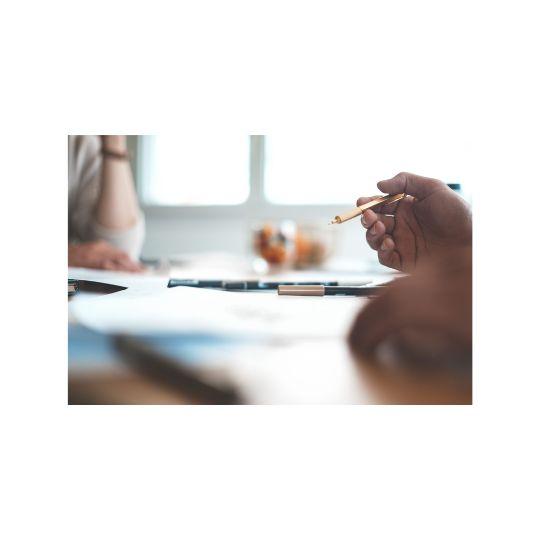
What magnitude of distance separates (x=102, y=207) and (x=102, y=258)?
0.23 metres

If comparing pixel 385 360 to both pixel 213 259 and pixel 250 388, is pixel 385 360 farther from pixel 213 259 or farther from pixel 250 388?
pixel 213 259

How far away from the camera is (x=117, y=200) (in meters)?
1.23

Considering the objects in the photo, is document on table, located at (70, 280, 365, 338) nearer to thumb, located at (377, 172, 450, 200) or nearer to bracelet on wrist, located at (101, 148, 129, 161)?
thumb, located at (377, 172, 450, 200)

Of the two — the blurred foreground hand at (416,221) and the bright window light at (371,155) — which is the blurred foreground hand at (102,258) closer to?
the bright window light at (371,155)

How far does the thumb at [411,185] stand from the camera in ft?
2.37

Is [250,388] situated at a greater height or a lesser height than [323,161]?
lesser

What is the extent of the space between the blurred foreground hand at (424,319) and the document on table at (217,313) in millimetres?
49

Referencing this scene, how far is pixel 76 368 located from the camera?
2.11ft

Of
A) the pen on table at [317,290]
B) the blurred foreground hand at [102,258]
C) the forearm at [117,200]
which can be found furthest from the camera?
the forearm at [117,200]

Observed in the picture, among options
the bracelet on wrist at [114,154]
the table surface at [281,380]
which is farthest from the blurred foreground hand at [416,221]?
the bracelet on wrist at [114,154]

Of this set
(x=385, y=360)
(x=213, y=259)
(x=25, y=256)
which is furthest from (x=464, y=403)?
(x=213, y=259)

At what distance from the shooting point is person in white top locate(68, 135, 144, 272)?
847 millimetres

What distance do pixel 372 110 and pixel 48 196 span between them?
45cm

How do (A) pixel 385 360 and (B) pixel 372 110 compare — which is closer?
(A) pixel 385 360
